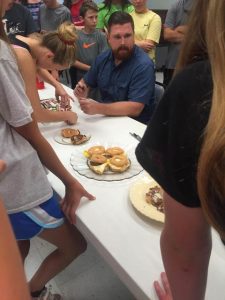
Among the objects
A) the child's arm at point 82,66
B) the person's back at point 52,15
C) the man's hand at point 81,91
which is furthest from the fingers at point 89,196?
the person's back at point 52,15

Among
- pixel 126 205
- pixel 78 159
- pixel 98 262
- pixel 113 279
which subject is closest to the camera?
pixel 126 205

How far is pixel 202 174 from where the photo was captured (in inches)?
15.4

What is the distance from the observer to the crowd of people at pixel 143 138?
40cm

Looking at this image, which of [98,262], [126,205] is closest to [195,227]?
[126,205]

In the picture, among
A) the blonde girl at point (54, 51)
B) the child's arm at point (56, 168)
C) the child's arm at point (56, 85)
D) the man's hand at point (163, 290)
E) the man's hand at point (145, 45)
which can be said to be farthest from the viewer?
the man's hand at point (145, 45)

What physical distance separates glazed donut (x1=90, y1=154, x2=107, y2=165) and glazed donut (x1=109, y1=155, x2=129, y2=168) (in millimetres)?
28

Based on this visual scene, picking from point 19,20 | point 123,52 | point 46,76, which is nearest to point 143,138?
point 123,52

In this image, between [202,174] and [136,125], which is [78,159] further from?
[202,174]

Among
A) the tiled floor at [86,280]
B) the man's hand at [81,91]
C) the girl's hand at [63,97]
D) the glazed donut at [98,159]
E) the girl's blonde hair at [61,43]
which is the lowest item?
the tiled floor at [86,280]

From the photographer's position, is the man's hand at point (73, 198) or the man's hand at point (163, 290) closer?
the man's hand at point (163, 290)

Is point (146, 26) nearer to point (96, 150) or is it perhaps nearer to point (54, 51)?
point (54, 51)

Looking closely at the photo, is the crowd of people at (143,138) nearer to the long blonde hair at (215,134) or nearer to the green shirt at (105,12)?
the long blonde hair at (215,134)

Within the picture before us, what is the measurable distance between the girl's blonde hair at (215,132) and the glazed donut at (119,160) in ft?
2.45

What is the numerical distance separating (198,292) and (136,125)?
42.3 inches
